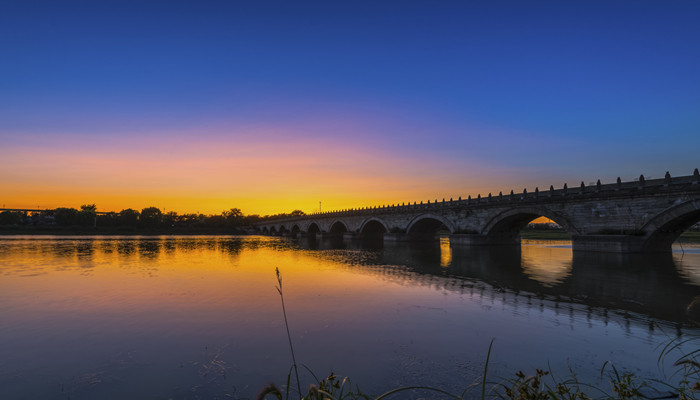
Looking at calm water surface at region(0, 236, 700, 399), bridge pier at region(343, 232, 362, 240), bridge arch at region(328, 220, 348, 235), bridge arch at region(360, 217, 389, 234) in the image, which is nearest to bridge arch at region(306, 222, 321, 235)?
bridge arch at region(328, 220, 348, 235)

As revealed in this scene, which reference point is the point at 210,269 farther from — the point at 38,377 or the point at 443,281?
the point at 38,377

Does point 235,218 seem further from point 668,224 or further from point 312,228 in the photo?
point 668,224

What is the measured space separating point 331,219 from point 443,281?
7506 cm

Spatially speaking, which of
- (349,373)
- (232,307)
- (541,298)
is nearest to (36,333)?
(232,307)

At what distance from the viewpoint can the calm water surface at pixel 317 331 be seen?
266 inches

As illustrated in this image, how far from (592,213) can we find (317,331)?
3467 centimetres

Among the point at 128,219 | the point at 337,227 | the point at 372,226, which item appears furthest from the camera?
the point at 128,219

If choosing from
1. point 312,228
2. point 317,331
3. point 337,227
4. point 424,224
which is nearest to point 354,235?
point 337,227

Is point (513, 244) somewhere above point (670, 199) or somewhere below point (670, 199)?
below

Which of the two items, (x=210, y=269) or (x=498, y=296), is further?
(x=210, y=269)

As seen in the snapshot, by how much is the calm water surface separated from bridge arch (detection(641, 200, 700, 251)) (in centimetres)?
1306

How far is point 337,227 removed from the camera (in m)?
94.8

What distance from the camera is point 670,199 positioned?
29047 mm

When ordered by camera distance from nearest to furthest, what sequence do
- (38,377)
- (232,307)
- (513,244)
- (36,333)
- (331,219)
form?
(38,377) → (36,333) → (232,307) → (513,244) → (331,219)
